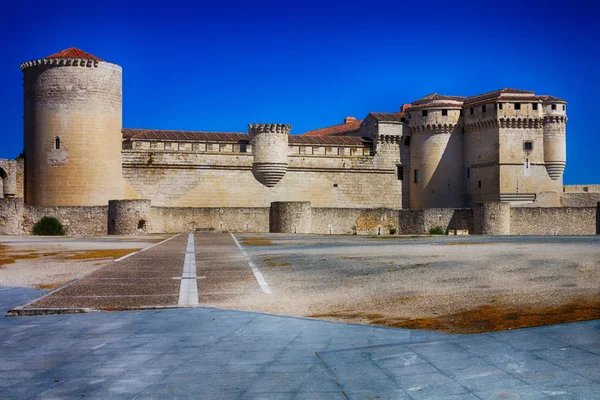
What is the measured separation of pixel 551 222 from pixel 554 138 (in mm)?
8447

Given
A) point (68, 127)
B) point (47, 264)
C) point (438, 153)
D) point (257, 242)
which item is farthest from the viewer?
point (438, 153)

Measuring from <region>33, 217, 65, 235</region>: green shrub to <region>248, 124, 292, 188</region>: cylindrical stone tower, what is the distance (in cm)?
1225

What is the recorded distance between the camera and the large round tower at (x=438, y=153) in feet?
125

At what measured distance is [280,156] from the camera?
1416 inches

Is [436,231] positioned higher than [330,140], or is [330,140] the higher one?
[330,140]

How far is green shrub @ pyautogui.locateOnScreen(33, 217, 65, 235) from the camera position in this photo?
86.8ft

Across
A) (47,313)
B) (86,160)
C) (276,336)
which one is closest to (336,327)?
(276,336)

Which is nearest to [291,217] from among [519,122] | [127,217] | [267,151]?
[127,217]

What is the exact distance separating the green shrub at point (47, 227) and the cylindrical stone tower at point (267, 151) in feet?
40.2

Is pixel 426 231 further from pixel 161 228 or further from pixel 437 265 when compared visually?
pixel 437 265

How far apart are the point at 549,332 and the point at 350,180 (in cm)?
3339

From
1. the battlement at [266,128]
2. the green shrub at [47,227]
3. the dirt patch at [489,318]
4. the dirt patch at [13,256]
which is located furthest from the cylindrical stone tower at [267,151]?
the dirt patch at [489,318]

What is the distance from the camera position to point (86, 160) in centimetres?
3070

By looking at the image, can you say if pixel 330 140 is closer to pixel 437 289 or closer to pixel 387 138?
pixel 387 138
